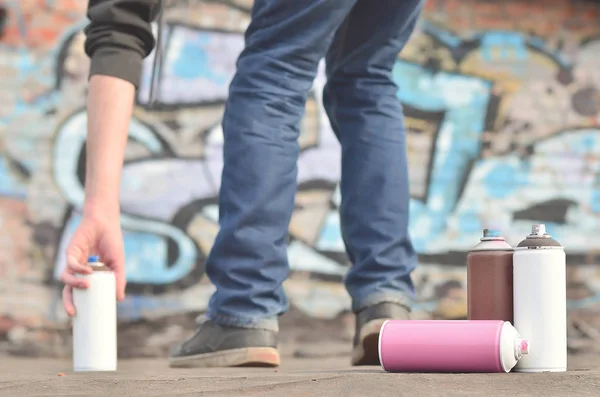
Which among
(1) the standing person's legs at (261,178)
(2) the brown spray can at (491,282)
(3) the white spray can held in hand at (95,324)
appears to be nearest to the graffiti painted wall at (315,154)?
(3) the white spray can held in hand at (95,324)

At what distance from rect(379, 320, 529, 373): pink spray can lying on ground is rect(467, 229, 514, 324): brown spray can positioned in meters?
0.10

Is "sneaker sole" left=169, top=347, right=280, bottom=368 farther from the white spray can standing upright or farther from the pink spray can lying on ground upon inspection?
the white spray can standing upright

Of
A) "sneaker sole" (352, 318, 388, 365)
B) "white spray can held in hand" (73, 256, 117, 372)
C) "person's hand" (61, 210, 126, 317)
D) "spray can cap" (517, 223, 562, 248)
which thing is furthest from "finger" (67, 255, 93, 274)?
"spray can cap" (517, 223, 562, 248)

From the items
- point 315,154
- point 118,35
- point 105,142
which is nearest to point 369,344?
point 105,142

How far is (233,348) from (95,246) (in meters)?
0.43

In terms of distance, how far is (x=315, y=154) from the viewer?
5922 mm

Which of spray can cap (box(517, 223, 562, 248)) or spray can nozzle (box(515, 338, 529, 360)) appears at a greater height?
spray can cap (box(517, 223, 562, 248))

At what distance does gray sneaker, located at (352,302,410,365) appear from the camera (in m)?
2.41

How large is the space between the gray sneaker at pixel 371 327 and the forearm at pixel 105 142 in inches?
28.0

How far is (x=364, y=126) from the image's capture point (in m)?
2.60

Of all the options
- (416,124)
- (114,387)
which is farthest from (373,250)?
(416,124)

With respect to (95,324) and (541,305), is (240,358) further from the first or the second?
(541,305)

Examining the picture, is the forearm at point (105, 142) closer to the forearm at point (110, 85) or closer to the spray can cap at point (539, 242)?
the forearm at point (110, 85)

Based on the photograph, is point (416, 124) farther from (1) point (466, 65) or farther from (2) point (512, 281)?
(2) point (512, 281)
